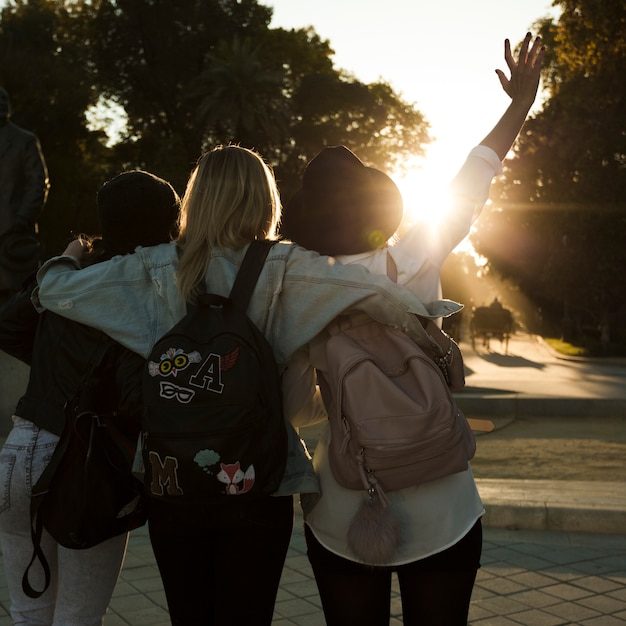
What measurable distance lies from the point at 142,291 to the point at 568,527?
3.87 m

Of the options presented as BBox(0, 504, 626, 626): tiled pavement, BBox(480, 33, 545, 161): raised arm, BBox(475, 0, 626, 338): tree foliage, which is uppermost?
BBox(475, 0, 626, 338): tree foliage

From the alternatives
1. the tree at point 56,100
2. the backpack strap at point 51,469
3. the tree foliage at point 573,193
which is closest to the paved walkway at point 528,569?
the backpack strap at point 51,469

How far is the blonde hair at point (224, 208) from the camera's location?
2434 mm

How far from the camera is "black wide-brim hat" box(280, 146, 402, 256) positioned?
2.40 m

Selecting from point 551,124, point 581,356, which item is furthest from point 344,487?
point 551,124

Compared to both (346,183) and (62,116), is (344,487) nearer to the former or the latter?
(346,183)

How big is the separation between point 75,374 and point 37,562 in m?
0.54

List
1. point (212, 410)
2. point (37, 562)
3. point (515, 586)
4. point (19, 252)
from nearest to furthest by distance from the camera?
point (212, 410) < point (37, 562) < point (515, 586) < point (19, 252)

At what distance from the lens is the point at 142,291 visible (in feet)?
8.28

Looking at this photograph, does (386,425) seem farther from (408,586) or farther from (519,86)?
(519,86)

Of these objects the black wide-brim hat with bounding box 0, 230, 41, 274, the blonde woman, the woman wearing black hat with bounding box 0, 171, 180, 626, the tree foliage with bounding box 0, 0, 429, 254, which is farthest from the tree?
the blonde woman

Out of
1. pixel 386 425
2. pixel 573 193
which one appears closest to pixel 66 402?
pixel 386 425

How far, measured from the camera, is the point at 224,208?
2.44 meters

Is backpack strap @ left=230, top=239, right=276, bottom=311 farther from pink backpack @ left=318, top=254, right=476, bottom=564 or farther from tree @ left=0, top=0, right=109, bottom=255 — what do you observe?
tree @ left=0, top=0, right=109, bottom=255
